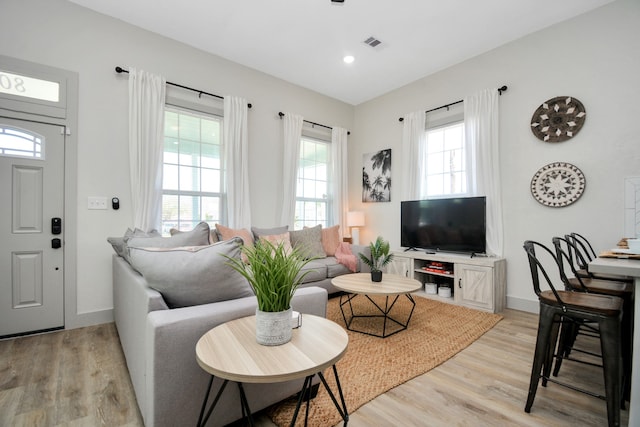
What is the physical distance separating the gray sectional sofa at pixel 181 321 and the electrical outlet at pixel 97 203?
67.9 inches

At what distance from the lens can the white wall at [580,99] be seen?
2803 mm

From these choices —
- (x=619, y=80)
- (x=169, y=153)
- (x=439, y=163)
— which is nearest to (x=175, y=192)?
(x=169, y=153)

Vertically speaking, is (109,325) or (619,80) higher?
(619,80)

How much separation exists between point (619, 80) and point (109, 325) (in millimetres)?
5699

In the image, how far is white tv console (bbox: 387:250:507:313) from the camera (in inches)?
129

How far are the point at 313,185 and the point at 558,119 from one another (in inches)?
133

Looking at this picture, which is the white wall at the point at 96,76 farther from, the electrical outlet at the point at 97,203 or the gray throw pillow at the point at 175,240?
the gray throw pillow at the point at 175,240

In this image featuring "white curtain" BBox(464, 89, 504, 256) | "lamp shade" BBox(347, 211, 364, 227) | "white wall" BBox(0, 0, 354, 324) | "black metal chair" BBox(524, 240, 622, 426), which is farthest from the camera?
"lamp shade" BBox(347, 211, 364, 227)

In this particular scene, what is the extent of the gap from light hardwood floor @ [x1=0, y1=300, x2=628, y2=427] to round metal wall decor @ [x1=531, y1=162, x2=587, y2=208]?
169 centimetres

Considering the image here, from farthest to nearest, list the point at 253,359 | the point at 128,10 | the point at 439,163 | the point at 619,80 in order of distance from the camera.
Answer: the point at 439,163 → the point at 128,10 → the point at 619,80 → the point at 253,359

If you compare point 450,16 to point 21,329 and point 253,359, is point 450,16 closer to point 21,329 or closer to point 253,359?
point 253,359

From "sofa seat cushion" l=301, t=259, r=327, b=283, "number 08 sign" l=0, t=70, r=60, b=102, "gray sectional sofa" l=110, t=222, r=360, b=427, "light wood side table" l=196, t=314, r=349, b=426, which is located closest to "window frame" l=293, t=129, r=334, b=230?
"sofa seat cushion" l=301, t=259, r=327, b=283

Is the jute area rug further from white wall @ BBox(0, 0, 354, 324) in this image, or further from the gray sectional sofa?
white wall @ BBox(0, 0, 354, 324)

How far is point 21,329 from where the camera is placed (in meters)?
2.60
